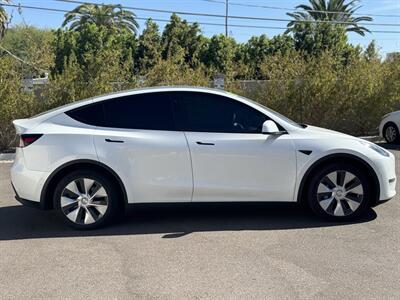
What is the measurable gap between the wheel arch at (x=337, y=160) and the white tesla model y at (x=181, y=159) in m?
0.01

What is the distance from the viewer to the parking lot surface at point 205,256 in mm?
4121

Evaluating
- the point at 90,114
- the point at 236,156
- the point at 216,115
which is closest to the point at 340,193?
the point at 236,156

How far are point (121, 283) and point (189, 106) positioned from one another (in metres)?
2.35

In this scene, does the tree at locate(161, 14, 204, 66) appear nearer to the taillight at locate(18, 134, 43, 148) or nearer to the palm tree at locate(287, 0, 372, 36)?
the palm tree at locate(287, 0, 372, 36)

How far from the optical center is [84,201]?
5.70 meters

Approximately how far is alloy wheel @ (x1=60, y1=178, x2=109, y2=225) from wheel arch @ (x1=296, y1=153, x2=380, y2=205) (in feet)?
7.32

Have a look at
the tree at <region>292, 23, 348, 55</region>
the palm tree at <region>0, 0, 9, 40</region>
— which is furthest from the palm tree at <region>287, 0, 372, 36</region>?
the palm tree at <region>0, 0, 9, 40</region>

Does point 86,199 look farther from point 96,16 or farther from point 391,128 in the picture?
point 96,16

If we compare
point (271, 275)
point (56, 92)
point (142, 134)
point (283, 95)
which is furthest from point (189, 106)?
point (283, 95)

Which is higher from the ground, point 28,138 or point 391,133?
point 28,138

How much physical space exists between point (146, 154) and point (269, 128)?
1399 millimetres

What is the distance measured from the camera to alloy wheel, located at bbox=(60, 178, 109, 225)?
18.6 ft

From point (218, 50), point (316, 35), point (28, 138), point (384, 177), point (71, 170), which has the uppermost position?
point (316, 35)

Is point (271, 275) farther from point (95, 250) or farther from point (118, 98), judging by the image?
point (118, 98)
